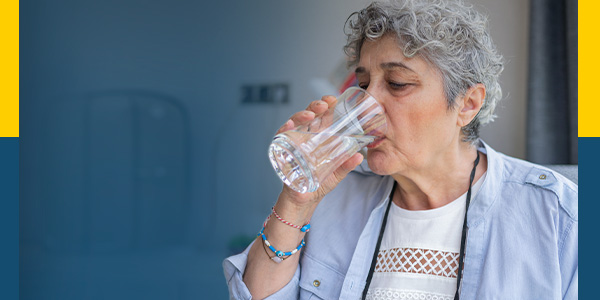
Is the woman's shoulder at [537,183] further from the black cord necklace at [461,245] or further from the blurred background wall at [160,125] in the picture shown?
the blurred background wall at [160,125]

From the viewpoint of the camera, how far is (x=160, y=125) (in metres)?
2.93

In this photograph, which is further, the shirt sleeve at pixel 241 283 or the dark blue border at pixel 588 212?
the shirt sleeve at pixel 241 283

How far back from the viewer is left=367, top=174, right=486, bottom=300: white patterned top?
132cm

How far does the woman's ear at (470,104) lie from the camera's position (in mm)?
1359

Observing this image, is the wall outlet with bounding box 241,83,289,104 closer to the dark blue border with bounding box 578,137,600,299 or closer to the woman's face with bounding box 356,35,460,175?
the woman's face with bounding box 356,35,460,175

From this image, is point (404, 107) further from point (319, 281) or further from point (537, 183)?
point (319, 281)

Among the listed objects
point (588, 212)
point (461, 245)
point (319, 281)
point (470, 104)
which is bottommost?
point (319, 281)

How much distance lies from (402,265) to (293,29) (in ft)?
7.07

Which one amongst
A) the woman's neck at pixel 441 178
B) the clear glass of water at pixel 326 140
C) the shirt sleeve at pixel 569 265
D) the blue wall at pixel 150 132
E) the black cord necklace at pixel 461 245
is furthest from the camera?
the blue wall at pixel 150 132

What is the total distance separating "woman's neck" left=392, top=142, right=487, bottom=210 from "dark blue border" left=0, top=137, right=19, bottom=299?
39.4 inches

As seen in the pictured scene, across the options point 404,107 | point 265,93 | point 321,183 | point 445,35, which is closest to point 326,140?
point 321,183

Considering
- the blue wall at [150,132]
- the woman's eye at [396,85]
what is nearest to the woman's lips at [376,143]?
the woman's eye at [396,85]

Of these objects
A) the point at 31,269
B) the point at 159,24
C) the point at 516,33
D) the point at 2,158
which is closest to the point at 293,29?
the point at 159,24

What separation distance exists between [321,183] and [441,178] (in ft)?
1.22
